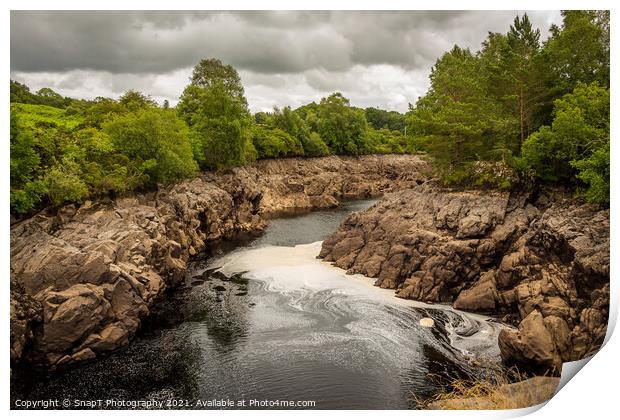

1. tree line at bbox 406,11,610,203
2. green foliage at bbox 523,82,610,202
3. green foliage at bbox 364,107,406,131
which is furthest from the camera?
green foliage at bbox 364,107,406,131

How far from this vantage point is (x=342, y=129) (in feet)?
293

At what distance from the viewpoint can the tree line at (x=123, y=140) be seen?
63.0ft

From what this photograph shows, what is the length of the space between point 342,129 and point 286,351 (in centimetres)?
7481

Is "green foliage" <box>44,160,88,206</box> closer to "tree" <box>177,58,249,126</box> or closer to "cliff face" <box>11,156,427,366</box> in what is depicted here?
"cliff face" <box>11,156,427,366</box>

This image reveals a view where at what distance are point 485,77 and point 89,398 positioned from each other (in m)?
30.2

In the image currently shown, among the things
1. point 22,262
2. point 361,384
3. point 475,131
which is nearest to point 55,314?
point 22,262

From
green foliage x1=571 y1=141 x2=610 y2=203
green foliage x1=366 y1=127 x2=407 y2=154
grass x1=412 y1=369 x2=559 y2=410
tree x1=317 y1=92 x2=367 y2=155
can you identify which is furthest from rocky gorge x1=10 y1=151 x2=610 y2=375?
green foliage x1=366 y1=127 x2=407 y2=154

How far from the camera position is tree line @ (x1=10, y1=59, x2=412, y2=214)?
1919 centimetres

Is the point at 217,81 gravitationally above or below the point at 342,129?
above

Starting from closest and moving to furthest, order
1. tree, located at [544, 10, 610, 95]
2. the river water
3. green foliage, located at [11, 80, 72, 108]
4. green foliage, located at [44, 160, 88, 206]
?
the river water, green foliage, located at [44, 160, 88, 206], tree, located at [544, 10, 610, 95], green foliage, located at [11, 80, 72, 108]

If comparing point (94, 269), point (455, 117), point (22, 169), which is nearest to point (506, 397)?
point (94, 269)

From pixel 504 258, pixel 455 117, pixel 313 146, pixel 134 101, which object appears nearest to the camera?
pixel 504 258

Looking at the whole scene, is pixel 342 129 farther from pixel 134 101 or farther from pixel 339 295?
pixel 339 295

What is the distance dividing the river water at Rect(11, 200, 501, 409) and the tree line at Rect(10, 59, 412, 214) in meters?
7.86
